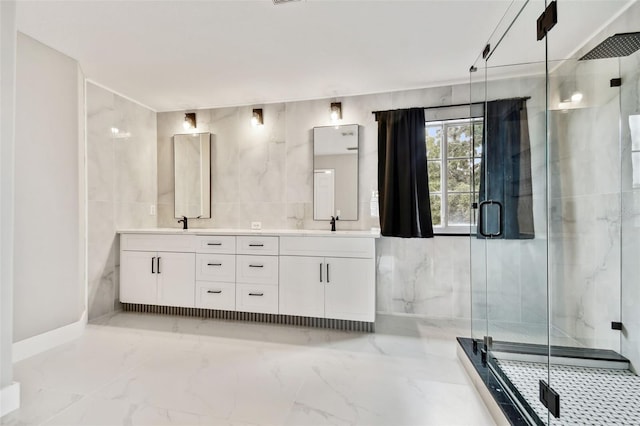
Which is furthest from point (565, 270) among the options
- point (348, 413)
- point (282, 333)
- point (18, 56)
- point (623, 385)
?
point (18, 56)

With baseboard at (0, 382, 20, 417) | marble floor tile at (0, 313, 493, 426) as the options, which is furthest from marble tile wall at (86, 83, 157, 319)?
baseboard at (0, 382, 20, 417)

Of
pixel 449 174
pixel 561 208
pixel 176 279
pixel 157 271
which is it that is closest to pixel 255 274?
pixel 176 279

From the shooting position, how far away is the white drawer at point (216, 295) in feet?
9.68

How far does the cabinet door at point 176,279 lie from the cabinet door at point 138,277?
85 millimetres

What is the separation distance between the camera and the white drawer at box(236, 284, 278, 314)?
9.37 ft

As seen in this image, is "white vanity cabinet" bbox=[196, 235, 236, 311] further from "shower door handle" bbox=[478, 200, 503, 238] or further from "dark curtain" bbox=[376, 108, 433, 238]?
"shower door handle" bbox=[478, 200, 503, 238]

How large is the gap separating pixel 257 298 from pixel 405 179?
6.06ft

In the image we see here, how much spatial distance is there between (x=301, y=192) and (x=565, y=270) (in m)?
2.41

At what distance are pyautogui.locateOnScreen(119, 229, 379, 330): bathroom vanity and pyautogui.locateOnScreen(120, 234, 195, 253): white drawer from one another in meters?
0.01

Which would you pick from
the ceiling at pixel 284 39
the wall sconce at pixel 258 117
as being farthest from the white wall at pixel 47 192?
the wall sconce at pixel 258 117

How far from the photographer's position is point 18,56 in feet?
7.20

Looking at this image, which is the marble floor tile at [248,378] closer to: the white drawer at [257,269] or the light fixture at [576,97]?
the white drawer at [257,269]

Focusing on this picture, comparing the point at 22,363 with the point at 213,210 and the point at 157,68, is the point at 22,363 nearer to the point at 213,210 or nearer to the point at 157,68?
the point at 213,210

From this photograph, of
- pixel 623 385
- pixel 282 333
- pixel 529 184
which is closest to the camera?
pixel 623 385
